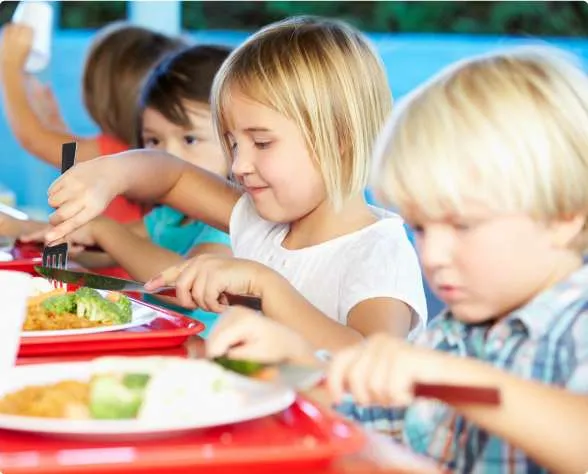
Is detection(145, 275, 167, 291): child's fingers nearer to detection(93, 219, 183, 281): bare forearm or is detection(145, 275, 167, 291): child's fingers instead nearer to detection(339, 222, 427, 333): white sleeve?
detection(339, 222, 427, 333): white sleeve

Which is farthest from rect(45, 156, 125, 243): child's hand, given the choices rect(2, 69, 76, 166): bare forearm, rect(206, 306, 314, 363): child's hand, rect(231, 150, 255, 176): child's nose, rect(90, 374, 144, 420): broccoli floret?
rect(2, 69, 76, 166): bare forearm

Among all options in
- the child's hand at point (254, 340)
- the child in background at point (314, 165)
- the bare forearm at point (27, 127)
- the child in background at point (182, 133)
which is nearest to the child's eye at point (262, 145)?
the child in background at point (314, 165)

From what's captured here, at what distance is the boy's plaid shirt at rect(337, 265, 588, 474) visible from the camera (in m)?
1.17

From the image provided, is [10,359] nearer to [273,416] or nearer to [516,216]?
[273,416]

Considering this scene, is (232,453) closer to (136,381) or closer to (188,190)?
(136,381)

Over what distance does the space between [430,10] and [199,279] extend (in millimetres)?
3340

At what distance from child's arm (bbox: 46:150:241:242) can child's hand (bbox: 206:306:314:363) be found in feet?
2.19

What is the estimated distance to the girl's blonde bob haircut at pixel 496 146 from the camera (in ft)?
3.84

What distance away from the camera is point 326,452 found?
0.90m

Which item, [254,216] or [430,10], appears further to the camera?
[430,10]

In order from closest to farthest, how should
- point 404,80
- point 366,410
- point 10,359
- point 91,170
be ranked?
point 10,359 → point 366,410 → point 91,170 → point 404,80

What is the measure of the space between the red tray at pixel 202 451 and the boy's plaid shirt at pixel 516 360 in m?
0.28

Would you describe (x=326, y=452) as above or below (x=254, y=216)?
above

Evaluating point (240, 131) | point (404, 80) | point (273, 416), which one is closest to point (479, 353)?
point (273, 416)
